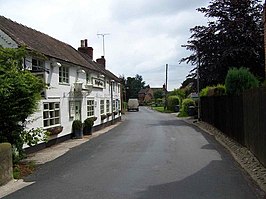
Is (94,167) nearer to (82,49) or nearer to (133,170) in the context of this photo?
(133,170)

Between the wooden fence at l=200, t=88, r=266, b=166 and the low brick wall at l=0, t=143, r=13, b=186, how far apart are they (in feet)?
23.4

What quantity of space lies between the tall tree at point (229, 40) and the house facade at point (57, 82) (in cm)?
1044

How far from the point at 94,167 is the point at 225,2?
29696 millimetres

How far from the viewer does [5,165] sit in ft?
34.5

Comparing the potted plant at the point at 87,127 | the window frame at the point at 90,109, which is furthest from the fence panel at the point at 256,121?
the window frame at the point at 90,109

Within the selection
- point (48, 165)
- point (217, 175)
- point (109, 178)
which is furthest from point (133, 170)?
point (48, 165)

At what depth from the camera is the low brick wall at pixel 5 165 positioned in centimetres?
1027

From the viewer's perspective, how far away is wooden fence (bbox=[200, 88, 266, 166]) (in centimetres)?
1168

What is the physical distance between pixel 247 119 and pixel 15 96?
8416mm

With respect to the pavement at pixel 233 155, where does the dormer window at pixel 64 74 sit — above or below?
above

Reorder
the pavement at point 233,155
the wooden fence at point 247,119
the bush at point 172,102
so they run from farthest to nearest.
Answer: the bush at point 172,102, the wooden fence at point 247,119, the pavement at point 233,155

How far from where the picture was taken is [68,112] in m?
23.0

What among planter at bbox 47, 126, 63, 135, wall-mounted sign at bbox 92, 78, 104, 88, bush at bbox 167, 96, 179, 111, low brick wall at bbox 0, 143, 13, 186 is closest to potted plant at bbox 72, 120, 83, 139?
planter at bbox 47, 126, 63, 135

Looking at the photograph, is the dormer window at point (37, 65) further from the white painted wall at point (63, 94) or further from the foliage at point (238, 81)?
the foliage at point (238, 81)
